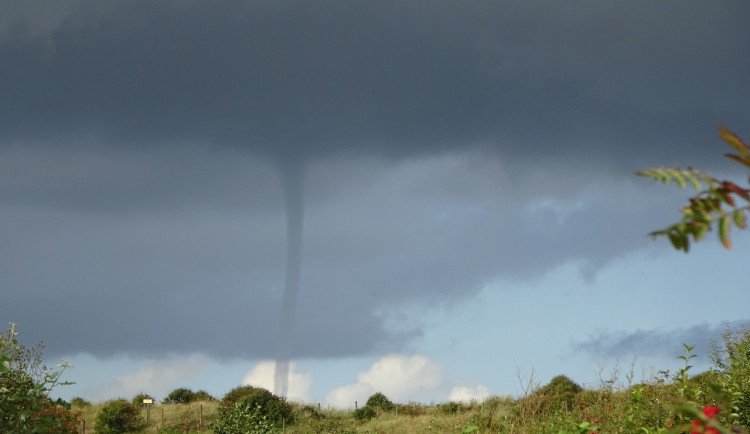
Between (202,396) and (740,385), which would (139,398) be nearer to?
(202,396)

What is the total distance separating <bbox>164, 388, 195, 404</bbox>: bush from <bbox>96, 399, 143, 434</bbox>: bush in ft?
22.6

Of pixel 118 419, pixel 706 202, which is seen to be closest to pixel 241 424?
pixel 118 419

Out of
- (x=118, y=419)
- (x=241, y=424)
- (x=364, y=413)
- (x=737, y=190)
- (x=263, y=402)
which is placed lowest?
(x=241, y=424)

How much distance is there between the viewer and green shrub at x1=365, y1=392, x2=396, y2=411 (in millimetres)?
28000

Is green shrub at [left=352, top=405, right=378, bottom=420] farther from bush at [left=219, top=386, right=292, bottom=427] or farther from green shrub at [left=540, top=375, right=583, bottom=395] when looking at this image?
green shrub at [left=540, top=375, right=583, bottom=395]

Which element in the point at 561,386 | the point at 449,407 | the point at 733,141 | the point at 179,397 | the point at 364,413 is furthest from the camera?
the point at 179,397

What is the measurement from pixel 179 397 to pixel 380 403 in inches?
430

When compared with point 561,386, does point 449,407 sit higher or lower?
lower

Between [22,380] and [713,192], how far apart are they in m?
10.3

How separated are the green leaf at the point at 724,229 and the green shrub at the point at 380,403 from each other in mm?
26965

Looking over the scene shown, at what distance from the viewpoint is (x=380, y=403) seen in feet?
94.4

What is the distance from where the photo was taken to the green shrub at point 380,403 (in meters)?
28.0

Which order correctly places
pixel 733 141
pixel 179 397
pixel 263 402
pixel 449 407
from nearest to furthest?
pixel 733 141, pixel 449 407, pixel 263 402, pixel 179 397

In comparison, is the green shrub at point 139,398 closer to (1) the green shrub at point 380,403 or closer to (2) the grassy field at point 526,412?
(2) the grassy field at point 526,412
